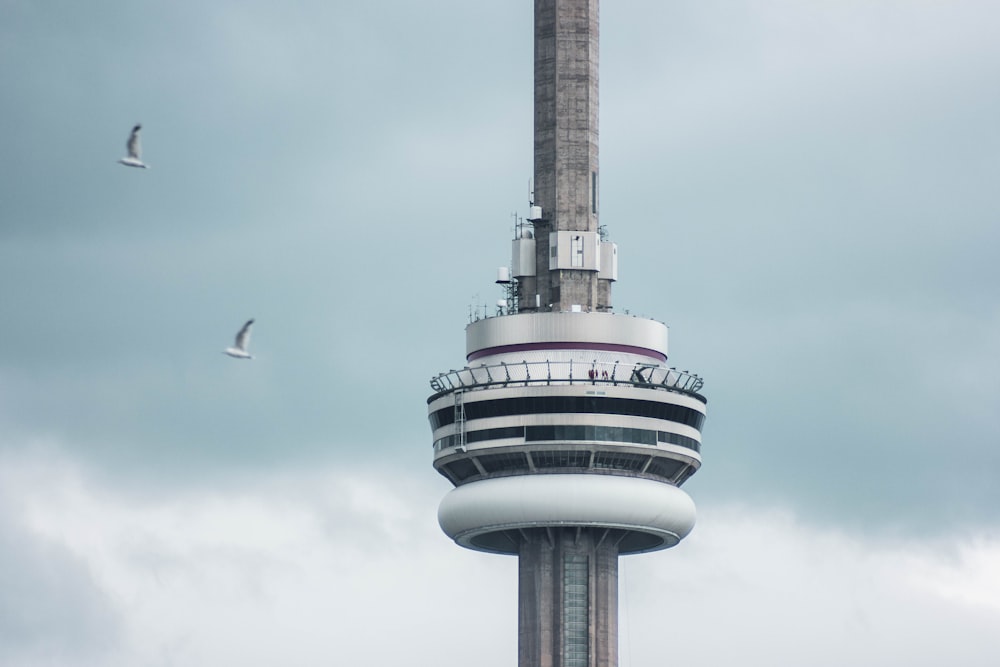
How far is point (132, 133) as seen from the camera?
16788 cm

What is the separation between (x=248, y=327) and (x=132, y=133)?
1308 centimetres

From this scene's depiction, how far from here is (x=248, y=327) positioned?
171875 mm
